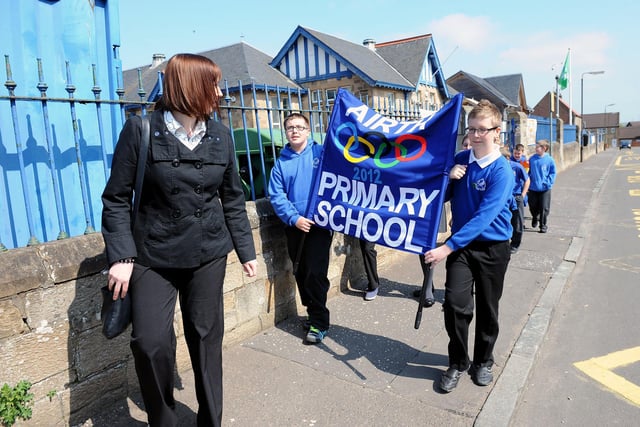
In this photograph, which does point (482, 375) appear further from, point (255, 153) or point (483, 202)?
point (255, 153)

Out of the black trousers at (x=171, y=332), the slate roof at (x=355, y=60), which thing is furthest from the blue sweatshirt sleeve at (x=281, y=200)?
the slate roof at (x=355, y=60)

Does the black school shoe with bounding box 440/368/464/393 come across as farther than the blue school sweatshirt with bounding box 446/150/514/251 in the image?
Yes

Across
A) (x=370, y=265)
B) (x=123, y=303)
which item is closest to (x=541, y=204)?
(x=370, y=265)

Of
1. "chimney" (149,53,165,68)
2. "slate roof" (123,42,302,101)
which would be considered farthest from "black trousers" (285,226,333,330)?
"chimney" (149,53,165,68)

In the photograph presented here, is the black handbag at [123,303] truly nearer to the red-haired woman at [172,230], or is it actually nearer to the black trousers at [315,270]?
the red-haired woman at [172,230]

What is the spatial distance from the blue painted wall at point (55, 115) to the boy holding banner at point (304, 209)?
1.38 m

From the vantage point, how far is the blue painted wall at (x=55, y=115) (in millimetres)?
3244

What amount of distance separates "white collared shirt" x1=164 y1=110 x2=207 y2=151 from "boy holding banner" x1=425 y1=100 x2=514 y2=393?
171 centimetres

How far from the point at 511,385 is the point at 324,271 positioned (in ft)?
5.69

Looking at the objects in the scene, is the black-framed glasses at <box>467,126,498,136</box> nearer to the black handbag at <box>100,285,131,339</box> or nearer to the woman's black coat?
the woman's black coat

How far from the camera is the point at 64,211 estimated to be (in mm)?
3521

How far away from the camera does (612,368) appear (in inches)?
146

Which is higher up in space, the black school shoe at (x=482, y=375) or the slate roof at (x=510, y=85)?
the slate roof at (x=510, y=85)

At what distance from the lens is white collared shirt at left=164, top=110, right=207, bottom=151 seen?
2.31 m
